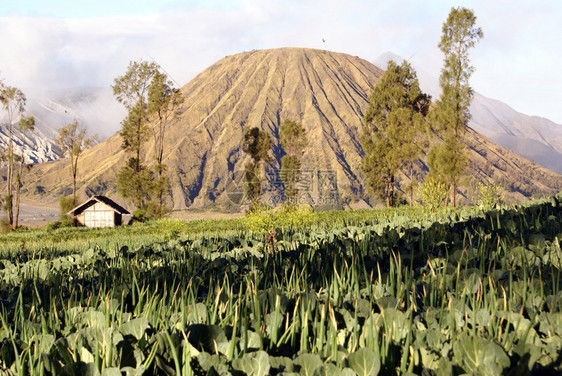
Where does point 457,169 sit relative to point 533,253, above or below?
above

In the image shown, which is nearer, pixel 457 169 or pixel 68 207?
pixel 457 169

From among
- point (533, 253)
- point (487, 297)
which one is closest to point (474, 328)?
point (487, 297)

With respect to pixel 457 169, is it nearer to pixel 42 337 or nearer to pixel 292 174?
pixel 292 174

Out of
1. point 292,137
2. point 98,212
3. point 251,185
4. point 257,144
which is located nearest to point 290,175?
point 251,185

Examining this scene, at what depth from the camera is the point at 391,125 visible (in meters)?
43.6

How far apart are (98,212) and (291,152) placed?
20.9 m

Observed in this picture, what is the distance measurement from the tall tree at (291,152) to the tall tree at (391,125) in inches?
297

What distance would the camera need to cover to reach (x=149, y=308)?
231 cm

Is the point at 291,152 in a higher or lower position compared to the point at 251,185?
higher

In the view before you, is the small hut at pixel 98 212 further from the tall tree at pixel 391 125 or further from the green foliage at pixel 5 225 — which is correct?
the tall tree at pixel 391 125

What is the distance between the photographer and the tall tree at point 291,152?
48156 mm

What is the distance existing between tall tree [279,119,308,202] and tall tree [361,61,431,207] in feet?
24.7

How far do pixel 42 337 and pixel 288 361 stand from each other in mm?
1144

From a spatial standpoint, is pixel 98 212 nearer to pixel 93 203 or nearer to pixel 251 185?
pixel 93 203
